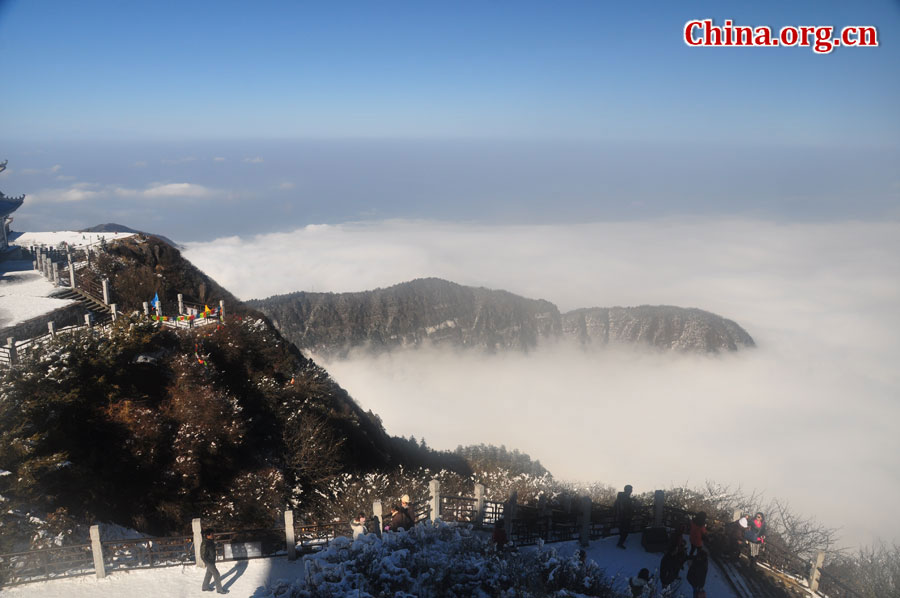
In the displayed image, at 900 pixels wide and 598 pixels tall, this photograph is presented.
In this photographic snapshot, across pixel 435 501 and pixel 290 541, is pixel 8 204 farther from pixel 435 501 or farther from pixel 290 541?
pixel 435 501

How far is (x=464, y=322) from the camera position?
275ft

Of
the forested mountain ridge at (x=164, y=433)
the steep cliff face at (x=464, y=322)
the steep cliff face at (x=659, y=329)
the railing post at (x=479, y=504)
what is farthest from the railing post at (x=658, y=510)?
the steep cliff face at (x=659, y=329)

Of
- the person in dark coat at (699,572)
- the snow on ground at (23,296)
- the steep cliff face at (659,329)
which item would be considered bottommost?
the steep cliff face at (659,329)

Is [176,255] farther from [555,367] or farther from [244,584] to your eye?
[555,367]

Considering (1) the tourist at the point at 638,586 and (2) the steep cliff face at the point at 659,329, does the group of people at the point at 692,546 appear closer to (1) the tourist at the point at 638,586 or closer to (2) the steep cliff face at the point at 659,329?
(1) the tourist at the point at 638,586

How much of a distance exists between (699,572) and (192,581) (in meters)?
9.74

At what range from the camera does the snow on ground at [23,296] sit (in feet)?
65.1

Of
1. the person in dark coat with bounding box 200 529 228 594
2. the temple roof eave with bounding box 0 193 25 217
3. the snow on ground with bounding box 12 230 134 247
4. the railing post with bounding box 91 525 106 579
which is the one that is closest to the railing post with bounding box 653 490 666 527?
the person in dark coat with bounding box 200 529 228 594

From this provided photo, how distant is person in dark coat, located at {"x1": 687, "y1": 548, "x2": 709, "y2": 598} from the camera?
1008 cm

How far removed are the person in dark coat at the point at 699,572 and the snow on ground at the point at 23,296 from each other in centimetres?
2229

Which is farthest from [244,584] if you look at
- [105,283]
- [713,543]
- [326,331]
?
[326,331]

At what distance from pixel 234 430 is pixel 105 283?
433 inches

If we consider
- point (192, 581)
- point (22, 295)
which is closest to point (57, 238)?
point (22, 295)

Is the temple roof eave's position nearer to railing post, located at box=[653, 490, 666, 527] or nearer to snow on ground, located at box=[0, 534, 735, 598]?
snow on ground, located at box=[0, 534, 735, 598]
